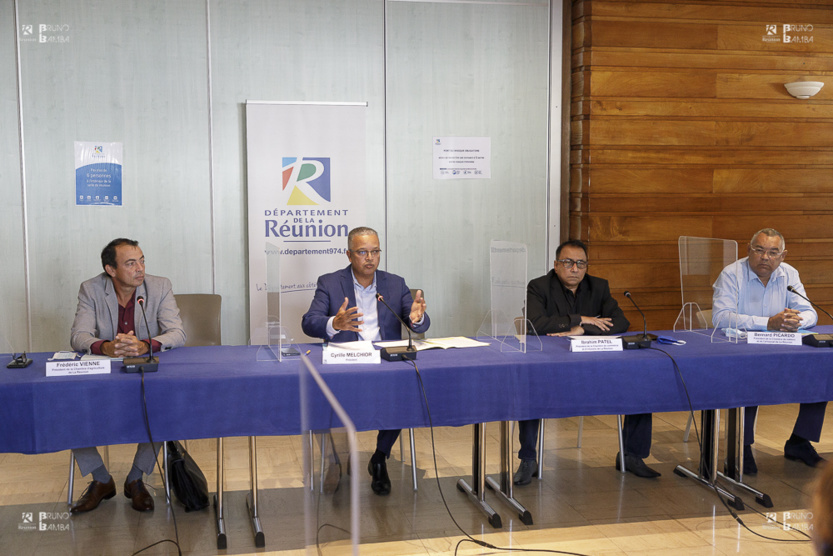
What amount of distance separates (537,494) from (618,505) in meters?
0.37

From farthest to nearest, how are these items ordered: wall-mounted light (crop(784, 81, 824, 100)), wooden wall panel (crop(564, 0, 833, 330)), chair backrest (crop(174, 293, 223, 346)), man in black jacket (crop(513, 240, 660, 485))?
1. wall-mounted light (crop(784, 81, 824, 100))
2. wooden wall panel (crop(564, 0, 833, 330))
3. chair backrest (crop(174, 293, 223, 346))
4. man in black jacket (crop(513, 240, 660, 485))

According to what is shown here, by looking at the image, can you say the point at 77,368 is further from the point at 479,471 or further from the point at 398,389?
the point at 479,471

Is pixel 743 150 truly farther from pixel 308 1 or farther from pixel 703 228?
pixel 308 1

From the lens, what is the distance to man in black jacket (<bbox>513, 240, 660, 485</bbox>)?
378cm

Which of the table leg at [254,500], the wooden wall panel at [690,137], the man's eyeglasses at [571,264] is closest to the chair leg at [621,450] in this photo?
the man's eyeglasses at [571,264]

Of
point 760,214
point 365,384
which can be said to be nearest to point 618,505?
point 365,384

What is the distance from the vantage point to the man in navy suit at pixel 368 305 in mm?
3650

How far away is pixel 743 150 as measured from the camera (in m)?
5.32

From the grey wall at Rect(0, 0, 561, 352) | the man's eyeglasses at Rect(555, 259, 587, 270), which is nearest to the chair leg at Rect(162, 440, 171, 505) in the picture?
the grey wall at Rect(0, 0, 561, 352)

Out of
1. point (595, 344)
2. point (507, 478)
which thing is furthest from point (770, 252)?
point (507, 478)

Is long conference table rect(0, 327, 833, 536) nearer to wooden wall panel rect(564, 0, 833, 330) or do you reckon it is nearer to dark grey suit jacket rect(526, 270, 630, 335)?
dark grey suit jacket rect(526, 270, 630, 335)

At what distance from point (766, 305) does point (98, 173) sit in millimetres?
3930

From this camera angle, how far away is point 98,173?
4.74m

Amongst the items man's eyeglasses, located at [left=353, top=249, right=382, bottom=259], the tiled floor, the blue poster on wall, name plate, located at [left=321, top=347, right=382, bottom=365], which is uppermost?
the blue poster on wall
